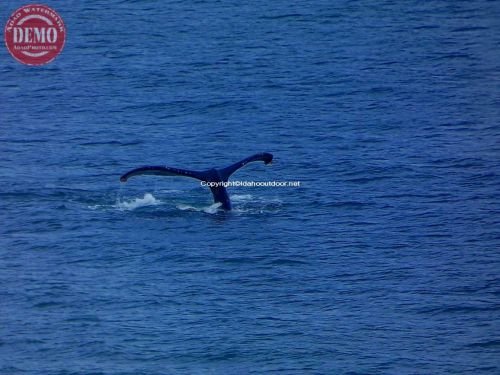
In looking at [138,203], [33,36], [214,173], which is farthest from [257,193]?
[33,36]

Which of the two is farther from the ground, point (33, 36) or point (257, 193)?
point (33, 36)

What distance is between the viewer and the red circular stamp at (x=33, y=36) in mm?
72344

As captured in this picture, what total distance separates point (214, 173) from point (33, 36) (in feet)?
40.6

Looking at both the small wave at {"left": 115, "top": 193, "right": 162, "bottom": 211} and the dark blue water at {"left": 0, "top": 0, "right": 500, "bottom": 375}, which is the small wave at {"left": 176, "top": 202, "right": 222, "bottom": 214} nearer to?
the dark blue water at {"left": 0, "top": 0, "right": 500, "bottom": 375}

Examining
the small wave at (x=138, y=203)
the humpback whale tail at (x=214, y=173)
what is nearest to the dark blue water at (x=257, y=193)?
the small wave at (x=138, y=203)

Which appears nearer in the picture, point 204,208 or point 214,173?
point 204,208

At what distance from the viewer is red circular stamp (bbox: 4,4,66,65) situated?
7234 centimetres

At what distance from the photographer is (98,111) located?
87.2 meters

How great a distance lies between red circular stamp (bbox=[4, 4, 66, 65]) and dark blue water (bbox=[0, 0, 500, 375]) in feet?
23.0

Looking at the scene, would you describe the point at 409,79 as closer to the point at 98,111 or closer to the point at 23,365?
the point at 98,111

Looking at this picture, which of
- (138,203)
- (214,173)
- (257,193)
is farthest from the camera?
(257,193)

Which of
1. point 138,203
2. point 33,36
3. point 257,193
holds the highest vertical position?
point 33,36

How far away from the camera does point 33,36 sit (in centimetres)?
7512

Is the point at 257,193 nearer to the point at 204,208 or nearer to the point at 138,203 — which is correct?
the point at 204,208
